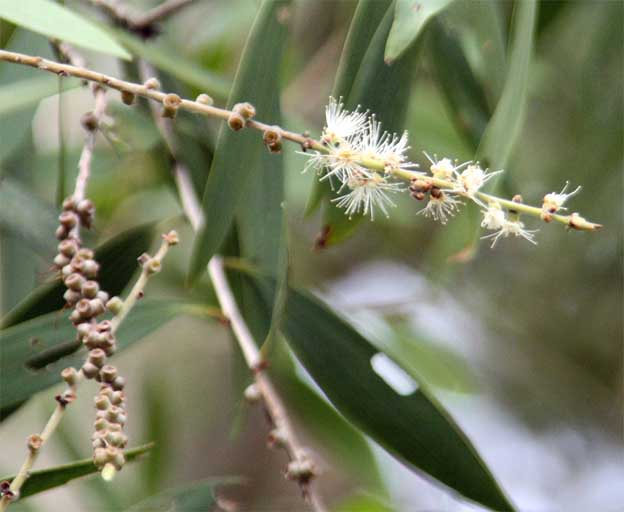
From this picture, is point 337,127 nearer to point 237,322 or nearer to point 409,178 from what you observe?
point 409,178

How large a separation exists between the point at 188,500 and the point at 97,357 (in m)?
0.22

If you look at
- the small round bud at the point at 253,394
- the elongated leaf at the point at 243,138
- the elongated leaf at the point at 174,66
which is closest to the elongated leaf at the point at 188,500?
the small round bud at the point at 253,394

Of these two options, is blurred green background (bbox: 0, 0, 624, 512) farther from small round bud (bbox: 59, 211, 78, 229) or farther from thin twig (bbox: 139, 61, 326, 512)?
small round bud (bbox: 59, 211, 78, 229)

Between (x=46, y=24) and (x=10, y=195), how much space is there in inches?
13.6

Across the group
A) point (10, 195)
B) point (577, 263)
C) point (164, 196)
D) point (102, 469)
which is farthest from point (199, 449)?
point (102, 469)

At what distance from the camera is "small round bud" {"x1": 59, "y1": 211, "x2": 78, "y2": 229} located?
54cm

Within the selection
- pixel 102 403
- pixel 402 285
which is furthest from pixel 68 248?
pixel 402 285

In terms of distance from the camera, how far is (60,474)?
1.90ft

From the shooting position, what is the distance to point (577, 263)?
174cm

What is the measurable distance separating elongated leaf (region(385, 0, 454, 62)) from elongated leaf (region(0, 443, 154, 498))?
296 millimetres

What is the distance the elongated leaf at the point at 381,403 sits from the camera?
2.10ft

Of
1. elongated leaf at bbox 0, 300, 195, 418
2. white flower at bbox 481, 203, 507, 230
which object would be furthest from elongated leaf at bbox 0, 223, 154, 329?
white flower at bbox 481, 203, 507, 230

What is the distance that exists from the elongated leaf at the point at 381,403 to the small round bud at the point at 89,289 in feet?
0.74

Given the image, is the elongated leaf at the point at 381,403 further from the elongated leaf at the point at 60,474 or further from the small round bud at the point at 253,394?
the elongated leaf at the point at 60,474
